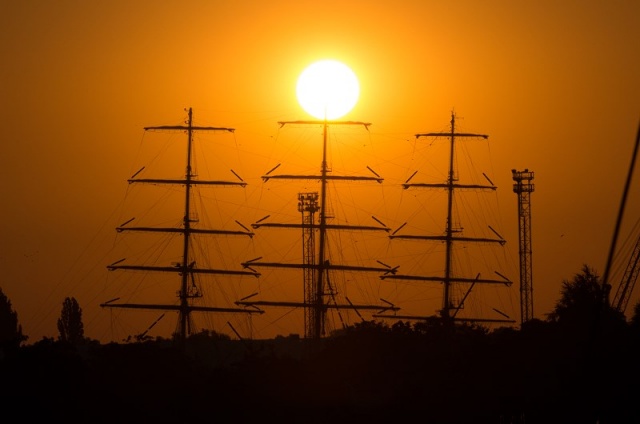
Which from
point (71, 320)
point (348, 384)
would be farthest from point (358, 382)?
point (71, 320)

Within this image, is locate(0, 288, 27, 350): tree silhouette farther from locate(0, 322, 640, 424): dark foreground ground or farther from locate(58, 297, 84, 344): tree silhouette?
locate(0, 322, 640, 424): dark foreground ground

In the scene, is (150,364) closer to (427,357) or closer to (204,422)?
(204,422)

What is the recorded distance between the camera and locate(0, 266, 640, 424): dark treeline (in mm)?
76312

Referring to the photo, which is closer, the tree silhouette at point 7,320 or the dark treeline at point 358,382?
the dark treeline at point 358,382

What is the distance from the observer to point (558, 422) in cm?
7556

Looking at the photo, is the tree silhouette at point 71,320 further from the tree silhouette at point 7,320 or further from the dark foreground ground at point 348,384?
the dark foreground ground at point 348,384

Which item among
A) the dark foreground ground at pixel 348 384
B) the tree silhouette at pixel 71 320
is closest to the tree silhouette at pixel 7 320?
the tree silhouette at pixel 71 320

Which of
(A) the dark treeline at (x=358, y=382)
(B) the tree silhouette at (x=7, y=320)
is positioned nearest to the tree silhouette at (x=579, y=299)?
(A) the dark treeline at (x=358, y=382)

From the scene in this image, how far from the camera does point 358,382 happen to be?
3354 inches

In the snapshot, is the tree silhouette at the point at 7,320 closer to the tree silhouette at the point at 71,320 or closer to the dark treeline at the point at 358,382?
the tree silhouette at the point at 71,320

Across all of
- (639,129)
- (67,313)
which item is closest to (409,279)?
(67,313)

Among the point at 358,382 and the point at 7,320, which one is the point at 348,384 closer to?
the point at 358,382

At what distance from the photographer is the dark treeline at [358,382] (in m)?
76.3

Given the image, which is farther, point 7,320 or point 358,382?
point 7,320
